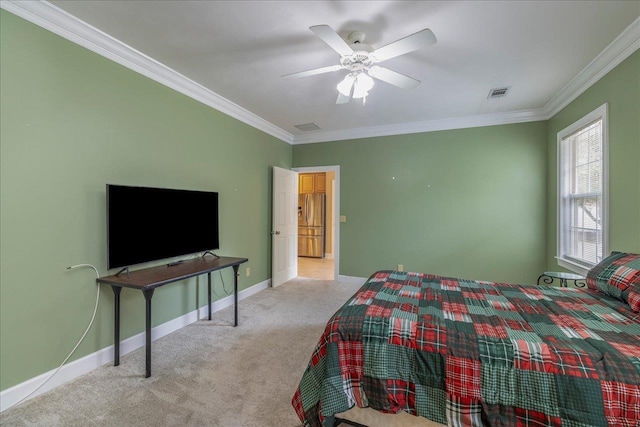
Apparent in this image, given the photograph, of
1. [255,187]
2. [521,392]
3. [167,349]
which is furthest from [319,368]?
[255,187]

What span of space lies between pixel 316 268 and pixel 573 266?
14.5ft

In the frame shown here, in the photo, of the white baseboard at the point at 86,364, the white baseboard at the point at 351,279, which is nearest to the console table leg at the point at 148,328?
the white baseboard at the point at 86,364

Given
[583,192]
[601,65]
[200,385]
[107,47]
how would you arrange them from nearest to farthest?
[200,385]
[107,47]
[601,65]
[583,192]

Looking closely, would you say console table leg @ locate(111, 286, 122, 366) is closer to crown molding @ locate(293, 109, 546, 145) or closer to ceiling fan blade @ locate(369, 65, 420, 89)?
ceiling fan blade @ locate(369, 65, 420, 89)

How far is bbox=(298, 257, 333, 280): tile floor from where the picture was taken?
558 cm

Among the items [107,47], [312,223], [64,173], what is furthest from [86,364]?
[312,223]

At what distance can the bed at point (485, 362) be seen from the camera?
1129 millimetres

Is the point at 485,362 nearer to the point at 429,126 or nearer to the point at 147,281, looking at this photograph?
the point at 147,281

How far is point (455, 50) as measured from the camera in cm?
243

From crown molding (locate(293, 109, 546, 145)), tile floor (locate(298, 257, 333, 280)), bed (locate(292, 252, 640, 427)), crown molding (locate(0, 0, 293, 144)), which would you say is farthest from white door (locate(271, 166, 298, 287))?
bed (locate(292, 252, 640, 427))

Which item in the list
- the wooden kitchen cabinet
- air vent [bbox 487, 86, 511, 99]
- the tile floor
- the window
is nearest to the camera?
the window

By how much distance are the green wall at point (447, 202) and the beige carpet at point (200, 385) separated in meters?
2.09

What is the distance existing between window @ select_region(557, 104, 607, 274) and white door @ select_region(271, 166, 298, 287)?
3989 millimetres

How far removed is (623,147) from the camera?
237 cm
